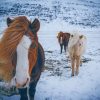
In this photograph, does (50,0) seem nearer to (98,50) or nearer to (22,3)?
(22,3)

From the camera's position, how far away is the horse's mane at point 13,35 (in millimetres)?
2189

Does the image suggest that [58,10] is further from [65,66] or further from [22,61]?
[22,61]

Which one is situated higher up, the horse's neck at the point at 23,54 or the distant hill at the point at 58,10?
the distant hill at the point at 58,10

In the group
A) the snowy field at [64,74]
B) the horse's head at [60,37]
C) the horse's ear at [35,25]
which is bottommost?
the snowy field at [64,74]

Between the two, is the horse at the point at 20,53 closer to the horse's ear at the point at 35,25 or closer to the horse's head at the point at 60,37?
the horse's ear at the point at 35,25

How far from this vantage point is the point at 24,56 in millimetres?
2178

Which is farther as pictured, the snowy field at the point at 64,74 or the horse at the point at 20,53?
the snowy field at the point at 64,74

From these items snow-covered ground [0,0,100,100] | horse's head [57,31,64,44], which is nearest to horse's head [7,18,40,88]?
snow-covered ground [0,0,100,100]

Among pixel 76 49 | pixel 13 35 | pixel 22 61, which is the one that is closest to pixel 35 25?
pixel 13 35

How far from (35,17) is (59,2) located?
10.0 inches

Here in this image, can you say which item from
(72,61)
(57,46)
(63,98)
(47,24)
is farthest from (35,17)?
(63,98)

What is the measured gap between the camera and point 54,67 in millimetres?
2393

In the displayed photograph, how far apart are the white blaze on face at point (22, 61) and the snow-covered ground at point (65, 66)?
0.16 m

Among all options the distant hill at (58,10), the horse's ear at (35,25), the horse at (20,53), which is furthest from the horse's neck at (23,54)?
the distant hill at (58,10)
